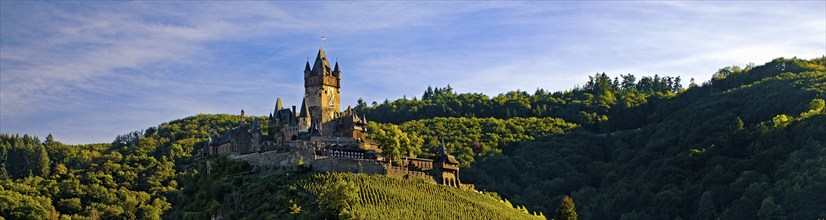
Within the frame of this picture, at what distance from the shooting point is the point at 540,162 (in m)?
142

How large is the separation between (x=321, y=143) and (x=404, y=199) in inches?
381

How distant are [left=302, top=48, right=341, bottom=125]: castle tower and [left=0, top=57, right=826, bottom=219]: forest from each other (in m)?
4.68

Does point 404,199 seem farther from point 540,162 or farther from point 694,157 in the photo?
point 540,162

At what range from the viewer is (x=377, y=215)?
75.9 metres

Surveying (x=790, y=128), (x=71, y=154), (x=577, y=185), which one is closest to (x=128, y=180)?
(x=71, y=154)

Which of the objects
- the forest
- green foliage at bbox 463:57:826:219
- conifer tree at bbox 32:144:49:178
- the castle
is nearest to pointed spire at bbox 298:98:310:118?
the castle

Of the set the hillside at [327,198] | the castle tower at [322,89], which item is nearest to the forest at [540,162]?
the hillside at [327,198]

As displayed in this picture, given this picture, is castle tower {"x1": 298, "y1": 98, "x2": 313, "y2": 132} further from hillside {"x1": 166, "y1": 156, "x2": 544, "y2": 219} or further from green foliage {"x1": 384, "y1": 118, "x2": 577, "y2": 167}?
green foliage {"x1": 384, "y1": 118, "x2": 577, "y2": 167}

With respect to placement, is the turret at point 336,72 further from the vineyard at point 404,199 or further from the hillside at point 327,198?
the vineyard at point 404,199

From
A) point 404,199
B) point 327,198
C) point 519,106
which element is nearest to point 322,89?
point 404,199

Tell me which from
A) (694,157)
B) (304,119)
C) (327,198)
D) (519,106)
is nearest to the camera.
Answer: (327,198)

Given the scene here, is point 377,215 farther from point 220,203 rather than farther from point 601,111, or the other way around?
point 601,111

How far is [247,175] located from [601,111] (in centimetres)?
9672

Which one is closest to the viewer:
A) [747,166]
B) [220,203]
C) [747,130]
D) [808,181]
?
[220,203]
